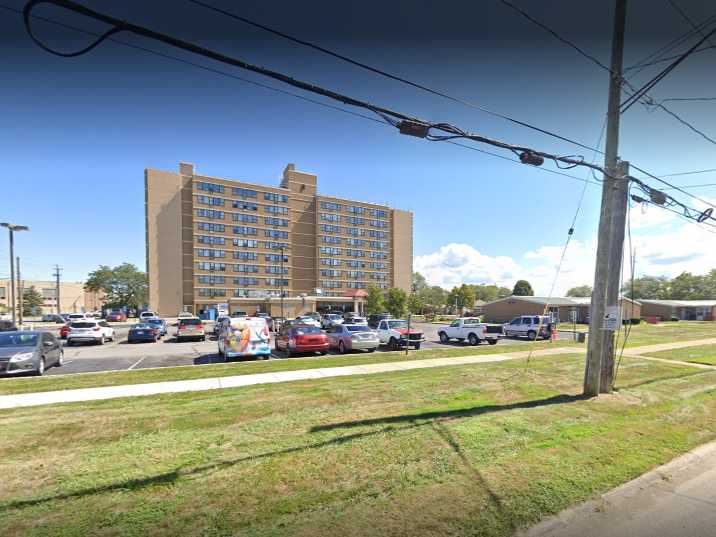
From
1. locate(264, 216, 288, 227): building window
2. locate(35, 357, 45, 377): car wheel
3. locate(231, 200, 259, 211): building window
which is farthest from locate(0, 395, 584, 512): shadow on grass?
locate(264, 216, 288, 227): building window

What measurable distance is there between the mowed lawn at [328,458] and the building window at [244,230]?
7083 centimetres

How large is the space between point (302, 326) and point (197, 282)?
201ft

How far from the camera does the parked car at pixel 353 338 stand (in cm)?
1653

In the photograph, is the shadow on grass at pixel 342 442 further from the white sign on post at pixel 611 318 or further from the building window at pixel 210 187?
the building window at pixel 210 187

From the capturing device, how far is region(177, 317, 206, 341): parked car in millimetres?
22828

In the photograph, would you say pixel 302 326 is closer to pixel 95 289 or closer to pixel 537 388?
pixel 537 388

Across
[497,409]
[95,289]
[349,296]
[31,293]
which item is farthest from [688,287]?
[31,293]

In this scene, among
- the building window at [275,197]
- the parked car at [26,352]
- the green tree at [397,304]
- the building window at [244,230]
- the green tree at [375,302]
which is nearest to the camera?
the parked car at [26,352]

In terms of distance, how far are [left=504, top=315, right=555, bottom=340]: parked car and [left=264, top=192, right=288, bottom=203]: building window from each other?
6260 cm

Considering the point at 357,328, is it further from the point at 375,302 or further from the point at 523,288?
the point at 523,288

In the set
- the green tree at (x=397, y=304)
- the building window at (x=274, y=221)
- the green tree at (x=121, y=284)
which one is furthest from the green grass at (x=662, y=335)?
the green tree at (x=121, y=284)

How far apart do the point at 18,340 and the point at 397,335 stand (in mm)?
14721

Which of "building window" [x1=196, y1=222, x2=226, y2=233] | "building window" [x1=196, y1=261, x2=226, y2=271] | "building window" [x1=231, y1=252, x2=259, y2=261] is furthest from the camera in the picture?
"building window" [x1=231, y1=252, x2=259, y2=261]

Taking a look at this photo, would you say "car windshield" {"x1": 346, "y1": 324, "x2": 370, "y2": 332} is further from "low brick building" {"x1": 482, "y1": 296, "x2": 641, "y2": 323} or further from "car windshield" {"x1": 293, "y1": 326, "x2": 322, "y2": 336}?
"low brick building" {"x1": 482, "y1": 296, "x2": 641, "y2": 323}
